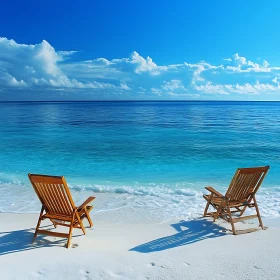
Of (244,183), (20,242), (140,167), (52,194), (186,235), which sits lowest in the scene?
(140,167)

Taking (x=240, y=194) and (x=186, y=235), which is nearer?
(x=186, y=235)

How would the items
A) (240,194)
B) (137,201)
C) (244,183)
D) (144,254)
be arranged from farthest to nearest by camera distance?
(137,201) < (240,194) < (244,183) < (144,254)

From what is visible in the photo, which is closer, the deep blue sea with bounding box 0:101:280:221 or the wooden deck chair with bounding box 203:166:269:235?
the wooden deck chair with bounding box 203:166:269:235

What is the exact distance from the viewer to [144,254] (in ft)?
14.3

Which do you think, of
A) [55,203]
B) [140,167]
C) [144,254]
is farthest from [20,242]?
[140,167]

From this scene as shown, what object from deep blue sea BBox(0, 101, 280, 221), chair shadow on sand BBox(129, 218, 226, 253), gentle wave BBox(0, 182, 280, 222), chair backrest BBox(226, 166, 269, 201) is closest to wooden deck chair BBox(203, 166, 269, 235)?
chair backrest BBox(226, 166, 269, 201)

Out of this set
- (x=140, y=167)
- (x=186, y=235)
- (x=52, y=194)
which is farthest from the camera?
(x=140, y=167)

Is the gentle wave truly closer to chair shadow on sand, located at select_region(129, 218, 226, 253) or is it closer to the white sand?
chair shadow on sand, located at select_region(129, 218, 226, 253)

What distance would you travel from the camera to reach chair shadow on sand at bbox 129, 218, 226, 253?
4.66 meters

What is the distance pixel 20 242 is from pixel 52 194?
0.99 meters

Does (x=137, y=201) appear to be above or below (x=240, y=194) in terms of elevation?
below

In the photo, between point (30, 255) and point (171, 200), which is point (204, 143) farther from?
point (30, 255)

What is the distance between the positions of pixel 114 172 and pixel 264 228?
24.0 feet

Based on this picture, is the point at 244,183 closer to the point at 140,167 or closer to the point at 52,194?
the point at 52,194
